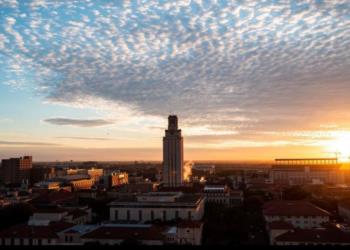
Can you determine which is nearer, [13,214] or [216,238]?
[216,238]

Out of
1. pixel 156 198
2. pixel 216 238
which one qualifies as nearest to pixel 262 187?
pixel 156 198

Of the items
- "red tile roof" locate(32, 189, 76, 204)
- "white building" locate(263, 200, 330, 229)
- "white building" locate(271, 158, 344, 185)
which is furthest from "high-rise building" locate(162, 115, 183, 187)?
"white building" locate(263, 200, 330, 229)

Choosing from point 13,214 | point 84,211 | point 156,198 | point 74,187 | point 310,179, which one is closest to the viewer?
point 13,214

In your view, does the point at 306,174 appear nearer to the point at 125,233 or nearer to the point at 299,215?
the point at 299,215

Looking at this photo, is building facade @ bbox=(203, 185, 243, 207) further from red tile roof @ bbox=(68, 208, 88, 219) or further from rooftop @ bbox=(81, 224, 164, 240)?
rooftop @ bbox=(81, 224, 164, 240)

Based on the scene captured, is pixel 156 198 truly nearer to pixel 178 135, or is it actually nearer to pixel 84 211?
pixel 84 211

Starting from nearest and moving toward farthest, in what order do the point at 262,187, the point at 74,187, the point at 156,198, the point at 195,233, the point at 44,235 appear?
the point at 44,235 < the point at 195,233 < the point at 156,198 < the point at 262,187 < the point at 74,187

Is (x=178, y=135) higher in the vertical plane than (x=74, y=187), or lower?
higher
